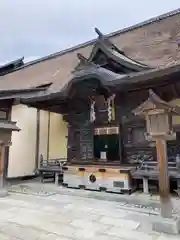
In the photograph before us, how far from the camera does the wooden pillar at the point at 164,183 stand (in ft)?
11.3

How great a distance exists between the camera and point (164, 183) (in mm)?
3516

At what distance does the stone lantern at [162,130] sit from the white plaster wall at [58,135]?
649 cm

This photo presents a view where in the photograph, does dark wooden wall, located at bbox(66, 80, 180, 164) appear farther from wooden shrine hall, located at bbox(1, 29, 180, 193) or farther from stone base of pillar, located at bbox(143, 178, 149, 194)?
stone base of pillar, located at bbox(143, 178, 149, 194)

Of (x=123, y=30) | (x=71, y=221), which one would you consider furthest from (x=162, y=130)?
(x=123, y=30)

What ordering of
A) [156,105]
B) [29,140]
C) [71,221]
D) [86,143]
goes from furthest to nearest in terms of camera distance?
[29,140] → [86,143] → [71,221] → [156,105]

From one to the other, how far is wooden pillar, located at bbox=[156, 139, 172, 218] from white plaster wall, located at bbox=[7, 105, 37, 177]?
240 inches

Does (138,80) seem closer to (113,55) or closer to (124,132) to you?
(113,55)

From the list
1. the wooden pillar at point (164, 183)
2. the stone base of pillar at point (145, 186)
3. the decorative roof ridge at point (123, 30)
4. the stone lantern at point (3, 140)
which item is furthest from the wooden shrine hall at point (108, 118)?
the decorative roof ridge at point (123, 30)

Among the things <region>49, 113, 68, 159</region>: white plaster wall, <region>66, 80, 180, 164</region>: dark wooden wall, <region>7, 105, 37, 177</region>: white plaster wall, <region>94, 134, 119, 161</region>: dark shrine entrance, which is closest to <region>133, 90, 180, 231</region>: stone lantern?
<region>66, 80, 180, 164</region>: dark wooden wall

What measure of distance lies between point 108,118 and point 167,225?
162 inches

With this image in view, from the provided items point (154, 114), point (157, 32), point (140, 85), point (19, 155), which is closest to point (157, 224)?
point (154, 114)

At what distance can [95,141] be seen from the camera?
7.47m

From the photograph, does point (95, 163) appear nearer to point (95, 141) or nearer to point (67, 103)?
point (95, 141)

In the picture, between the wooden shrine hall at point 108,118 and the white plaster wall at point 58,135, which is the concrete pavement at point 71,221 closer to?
the wooden shrine hall at point 108,118
